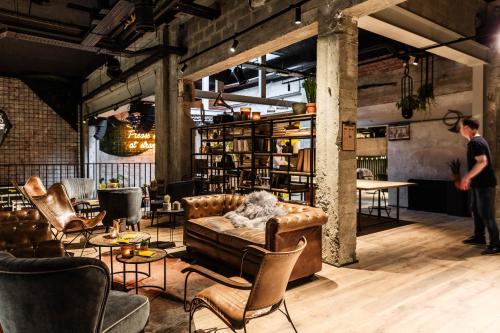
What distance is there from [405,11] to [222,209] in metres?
3.94

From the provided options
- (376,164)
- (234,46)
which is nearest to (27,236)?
(234,46)

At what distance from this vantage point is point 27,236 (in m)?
3.34

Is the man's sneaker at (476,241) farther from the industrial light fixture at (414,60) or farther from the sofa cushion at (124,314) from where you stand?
the sofa cushion at (124,314)

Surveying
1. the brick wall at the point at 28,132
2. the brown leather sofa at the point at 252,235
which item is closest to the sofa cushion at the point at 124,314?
the brown leather sofa at the point at 252,235

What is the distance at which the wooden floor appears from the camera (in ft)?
9.41

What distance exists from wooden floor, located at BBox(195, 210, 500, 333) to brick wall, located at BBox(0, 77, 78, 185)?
11369 millimetres

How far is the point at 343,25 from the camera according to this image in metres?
4.37

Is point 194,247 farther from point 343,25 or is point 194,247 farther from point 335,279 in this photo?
point 343,25

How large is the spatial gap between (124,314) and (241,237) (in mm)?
1985

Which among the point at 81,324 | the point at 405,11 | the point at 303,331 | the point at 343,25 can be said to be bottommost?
the point at 303,331

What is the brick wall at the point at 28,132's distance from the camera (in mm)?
11727

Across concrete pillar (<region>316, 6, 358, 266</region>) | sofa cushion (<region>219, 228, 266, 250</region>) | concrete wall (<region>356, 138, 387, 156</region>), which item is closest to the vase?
concrete pillar (<region>316, 6, 358, 266</region>)

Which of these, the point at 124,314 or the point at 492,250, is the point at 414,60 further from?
the point at 124,314

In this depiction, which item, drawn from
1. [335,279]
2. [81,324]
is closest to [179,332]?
[81,324]
